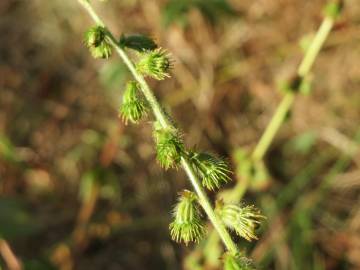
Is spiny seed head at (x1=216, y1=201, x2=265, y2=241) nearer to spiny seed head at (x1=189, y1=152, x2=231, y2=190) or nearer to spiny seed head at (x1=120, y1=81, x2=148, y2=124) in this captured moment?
spiny seed head at (x1=189, y1=152, x2=231, y2=190)

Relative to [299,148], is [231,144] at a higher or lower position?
higher

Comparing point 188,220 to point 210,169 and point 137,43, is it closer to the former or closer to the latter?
point 210,169

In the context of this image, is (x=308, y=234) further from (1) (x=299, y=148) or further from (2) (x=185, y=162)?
(2) (x=185, y=162)

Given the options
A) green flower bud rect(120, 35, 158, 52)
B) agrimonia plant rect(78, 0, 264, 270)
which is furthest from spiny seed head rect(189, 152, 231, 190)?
green flower bud rect(120, 35, 158, 52)

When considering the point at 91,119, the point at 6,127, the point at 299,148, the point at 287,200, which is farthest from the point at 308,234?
the point at 6,127

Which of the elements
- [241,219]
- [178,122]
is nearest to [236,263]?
[241,219]
